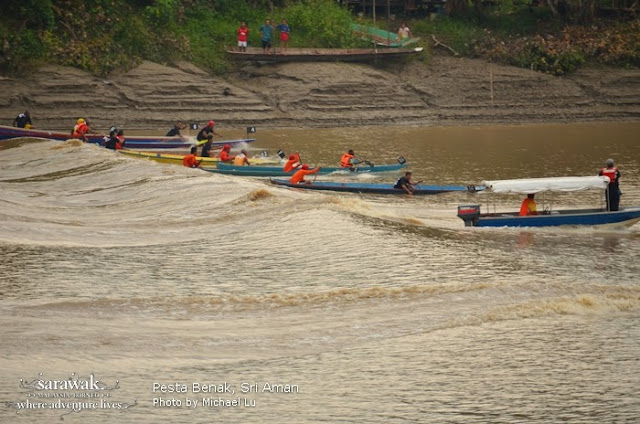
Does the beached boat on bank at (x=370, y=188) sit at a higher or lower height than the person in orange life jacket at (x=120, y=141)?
→ lower

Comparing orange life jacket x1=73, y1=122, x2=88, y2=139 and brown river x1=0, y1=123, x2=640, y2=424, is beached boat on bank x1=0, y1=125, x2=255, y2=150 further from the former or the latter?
brown river x1=0, y1=123, x2=640, y2=424

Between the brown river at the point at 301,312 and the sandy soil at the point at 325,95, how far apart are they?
59.6ft

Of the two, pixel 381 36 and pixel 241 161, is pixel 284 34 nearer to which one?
pixel 381 36

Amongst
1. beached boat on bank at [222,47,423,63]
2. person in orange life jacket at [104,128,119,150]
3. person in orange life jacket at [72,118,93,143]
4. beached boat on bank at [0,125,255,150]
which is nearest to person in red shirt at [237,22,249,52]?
beached boat on bank at [222,47,423,63]

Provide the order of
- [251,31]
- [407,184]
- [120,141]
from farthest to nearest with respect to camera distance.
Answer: [251,31]
[120,141]
[407,184]

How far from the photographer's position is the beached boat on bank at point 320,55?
52.4 meters

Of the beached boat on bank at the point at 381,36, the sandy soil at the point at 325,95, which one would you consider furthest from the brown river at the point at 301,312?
the beached boat on bank at the point at 381,36

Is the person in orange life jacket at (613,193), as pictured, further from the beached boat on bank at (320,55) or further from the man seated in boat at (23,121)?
the beached boat on bank at (320,55)

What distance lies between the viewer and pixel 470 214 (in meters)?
25.1

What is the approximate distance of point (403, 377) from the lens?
15070mm

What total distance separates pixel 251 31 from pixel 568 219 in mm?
32164

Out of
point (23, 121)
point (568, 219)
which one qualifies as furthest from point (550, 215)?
point (23, 121)

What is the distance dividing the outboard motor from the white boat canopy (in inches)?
29.4

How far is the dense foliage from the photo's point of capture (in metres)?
49.9
